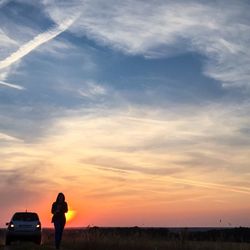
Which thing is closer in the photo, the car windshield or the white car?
the white car

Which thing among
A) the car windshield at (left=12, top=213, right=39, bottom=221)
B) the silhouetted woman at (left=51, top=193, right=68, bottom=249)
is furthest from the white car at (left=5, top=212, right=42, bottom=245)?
the silhouetted woman at (left=51, top=193, right=68, bottom=249)

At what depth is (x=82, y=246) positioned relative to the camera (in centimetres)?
2623

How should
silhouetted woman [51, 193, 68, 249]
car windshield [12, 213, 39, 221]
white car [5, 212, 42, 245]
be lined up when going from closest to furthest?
silhouetted woman [51, 193, 68, 249] → white car [5, 212, 42, 245] → car windshield [12, 213, 39, 221]

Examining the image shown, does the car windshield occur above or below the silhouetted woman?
above

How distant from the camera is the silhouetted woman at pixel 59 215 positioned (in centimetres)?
2430

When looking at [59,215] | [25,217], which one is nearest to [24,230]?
[25,217]

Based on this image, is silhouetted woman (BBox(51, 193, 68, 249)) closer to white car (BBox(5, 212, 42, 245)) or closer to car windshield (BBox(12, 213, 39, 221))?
white car (BBox(5, 212, 42, 245))

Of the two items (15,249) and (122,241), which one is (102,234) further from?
(15,249)

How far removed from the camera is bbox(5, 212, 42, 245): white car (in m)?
33.7

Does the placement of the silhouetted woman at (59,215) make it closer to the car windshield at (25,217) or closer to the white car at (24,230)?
the white car at (24,230)

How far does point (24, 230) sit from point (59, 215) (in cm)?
1020

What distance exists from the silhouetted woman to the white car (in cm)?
969

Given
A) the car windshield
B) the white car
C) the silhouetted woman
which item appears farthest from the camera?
the car windshield

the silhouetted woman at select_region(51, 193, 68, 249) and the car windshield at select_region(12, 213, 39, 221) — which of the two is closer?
the silhouetted woman at select_region(51, 193, 68, 249)
